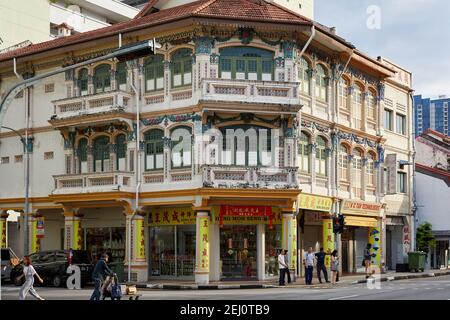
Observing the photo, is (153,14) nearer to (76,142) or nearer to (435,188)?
(76,142)

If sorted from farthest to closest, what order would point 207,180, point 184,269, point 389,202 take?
point 389,202
point 184,269
point 207,180

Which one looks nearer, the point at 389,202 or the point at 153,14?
the point at 153,14

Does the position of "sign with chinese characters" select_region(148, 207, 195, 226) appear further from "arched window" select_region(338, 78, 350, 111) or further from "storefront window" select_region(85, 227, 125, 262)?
"arched window" select_region(338, 78, 350, 111)

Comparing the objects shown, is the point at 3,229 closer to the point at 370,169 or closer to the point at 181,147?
the point at 181,147

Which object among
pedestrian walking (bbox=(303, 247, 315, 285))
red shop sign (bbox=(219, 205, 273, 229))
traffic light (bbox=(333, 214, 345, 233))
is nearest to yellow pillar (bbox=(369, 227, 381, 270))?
traffic light (bbox=(333, 214, 345, 233))

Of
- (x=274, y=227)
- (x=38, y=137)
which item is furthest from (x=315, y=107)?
(x=38, y=137)

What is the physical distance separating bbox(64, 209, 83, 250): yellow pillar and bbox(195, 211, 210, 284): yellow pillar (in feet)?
23.2

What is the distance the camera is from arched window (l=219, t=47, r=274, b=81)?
3120cm

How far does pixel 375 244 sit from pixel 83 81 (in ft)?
61.0

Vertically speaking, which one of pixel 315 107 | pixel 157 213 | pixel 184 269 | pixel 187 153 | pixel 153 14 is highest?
pixel 153 14

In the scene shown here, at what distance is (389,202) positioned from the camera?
42438mm

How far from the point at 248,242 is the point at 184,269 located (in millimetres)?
3267

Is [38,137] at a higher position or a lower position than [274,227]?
higher

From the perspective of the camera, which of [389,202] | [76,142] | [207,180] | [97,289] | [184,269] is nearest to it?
[97,289]
